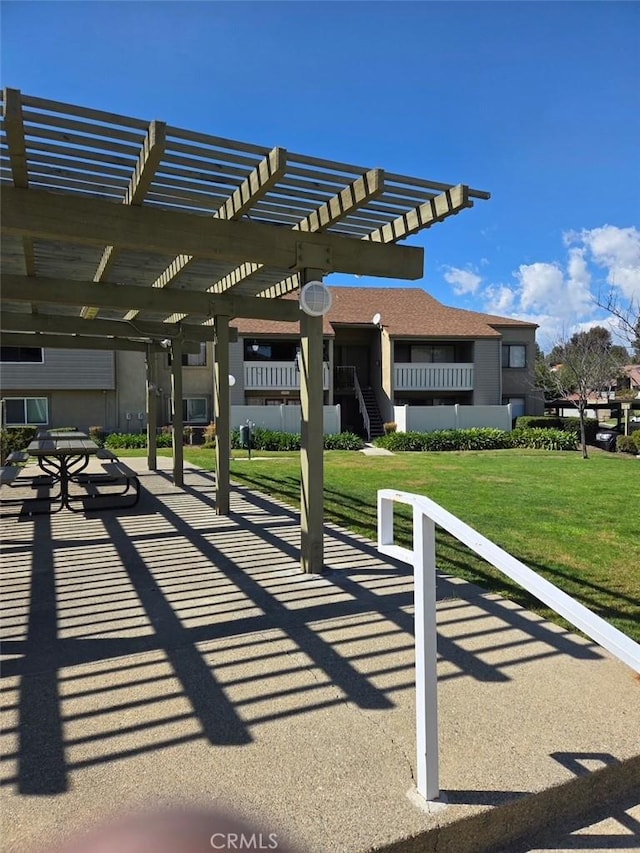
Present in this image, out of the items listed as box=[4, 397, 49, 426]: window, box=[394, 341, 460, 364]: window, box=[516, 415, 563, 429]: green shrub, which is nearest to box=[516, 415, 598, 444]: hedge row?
box=[516, 415, 563, 429]: green shrub

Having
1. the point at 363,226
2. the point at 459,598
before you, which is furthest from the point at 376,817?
the point at 363,226

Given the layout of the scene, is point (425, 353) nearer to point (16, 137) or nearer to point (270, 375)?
point (270, 375)

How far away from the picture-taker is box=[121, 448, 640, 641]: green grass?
16.9 feet

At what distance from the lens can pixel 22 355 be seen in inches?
958

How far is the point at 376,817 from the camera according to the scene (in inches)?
83.4

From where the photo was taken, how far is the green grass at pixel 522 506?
16.9 ft

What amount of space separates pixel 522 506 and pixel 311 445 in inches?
200

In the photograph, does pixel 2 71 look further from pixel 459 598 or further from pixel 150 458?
pixel 150 458

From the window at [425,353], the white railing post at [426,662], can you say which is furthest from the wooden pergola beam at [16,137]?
the window at [425,353]

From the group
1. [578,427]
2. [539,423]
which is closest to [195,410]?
[539,423]

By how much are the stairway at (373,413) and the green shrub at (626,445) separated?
31.1 feet

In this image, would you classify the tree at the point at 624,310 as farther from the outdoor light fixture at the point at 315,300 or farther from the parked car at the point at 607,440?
the parked car at the point at 607,440

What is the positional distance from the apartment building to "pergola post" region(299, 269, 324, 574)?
19.7 meters

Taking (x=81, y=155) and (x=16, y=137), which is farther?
(x=81, y=155)
